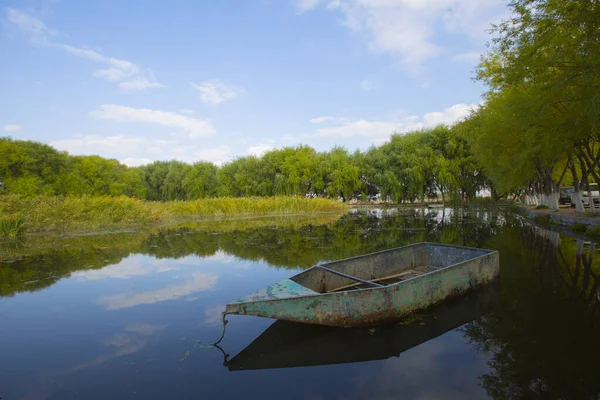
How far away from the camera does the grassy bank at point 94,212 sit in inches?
676

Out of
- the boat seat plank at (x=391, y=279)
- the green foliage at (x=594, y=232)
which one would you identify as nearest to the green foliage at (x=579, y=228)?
the green foliage at (x=594, y=232)

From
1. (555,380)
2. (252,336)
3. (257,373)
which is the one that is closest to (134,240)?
(252,336)

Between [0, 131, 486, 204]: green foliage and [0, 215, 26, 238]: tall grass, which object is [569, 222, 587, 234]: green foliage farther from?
[0, 215, 26, 238]: tall grass

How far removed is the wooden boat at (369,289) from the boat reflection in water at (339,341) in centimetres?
20

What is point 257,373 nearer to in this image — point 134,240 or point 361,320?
point 361,320

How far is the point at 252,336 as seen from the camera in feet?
16.7

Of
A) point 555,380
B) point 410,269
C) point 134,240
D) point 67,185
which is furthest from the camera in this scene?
point 67,185

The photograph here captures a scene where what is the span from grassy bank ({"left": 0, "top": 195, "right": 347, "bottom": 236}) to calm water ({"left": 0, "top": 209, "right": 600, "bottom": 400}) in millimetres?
10174

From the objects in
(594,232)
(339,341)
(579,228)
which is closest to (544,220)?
(579,228)

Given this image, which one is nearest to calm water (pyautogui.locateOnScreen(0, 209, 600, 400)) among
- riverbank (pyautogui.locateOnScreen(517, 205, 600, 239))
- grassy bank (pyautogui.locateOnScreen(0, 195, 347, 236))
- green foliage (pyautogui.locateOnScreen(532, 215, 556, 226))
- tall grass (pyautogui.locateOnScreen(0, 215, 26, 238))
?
riverbank (pyautogui.locateOnScreen(517, 205, 600, 239))

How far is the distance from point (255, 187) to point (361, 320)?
4540 centimetres

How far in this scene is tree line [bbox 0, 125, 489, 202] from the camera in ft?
126

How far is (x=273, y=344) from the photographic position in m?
4.80

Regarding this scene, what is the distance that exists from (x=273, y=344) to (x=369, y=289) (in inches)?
62.2
